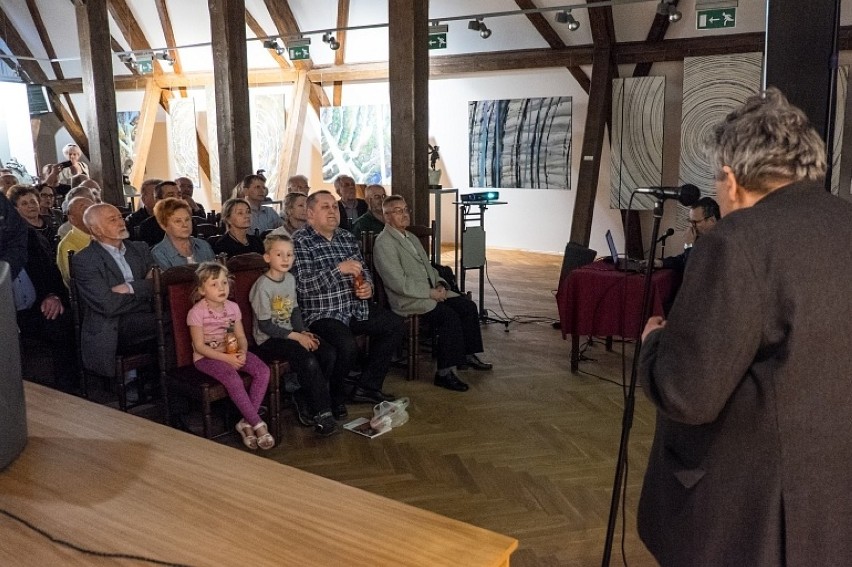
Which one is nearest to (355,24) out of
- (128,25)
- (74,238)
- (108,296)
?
(128,25)

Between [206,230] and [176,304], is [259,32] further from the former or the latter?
[176,304]

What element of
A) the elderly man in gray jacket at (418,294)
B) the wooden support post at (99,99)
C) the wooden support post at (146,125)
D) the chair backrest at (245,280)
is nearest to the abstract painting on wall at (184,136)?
the wooden support post at (146,125)

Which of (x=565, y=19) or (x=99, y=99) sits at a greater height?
(x=565, y=19)

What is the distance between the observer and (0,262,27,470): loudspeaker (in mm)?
1414

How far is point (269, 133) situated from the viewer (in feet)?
44.1

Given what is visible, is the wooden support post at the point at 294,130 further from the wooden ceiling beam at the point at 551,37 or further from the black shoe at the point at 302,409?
the black shoe at the point at 302,409

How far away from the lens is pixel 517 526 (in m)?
2.91

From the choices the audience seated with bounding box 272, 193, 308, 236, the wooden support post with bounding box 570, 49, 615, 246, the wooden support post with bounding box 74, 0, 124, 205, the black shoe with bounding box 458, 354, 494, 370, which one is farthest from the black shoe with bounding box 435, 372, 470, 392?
the wooden support post with bounding box 74, 0, 124, 205

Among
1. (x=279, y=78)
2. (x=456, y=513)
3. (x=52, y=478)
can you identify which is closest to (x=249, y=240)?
(x=456, y=513)

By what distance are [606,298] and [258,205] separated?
3182 mm

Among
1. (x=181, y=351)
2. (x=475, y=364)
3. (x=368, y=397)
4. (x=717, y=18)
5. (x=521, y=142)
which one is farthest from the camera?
(x=521, y=142)

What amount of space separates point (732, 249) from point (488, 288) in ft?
23.1

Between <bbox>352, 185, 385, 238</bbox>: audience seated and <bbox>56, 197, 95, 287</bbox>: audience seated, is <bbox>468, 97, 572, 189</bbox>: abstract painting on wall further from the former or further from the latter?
<bbox>56, 197, 95, 287</bbox>: audience seated

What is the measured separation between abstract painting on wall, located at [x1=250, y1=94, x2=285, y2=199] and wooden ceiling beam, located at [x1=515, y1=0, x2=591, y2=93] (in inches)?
204
